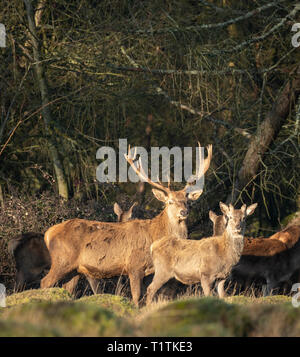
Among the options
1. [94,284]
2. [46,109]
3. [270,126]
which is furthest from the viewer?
[46,109]

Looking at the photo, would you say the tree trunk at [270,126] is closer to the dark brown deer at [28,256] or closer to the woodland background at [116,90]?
the woodland background at [116,90]

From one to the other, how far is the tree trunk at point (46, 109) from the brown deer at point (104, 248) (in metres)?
3.13

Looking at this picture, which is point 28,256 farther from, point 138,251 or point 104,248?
point 138,251

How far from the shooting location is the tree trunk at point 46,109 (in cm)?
1459

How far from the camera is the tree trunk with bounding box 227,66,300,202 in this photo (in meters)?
14.4

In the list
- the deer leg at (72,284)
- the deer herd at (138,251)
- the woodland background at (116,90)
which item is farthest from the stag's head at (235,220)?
the woodland background at (116,90)

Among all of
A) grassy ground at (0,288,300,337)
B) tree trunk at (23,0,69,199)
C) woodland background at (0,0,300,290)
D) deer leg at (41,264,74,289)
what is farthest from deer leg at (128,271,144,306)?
grassy ground at (0,288,300,337)

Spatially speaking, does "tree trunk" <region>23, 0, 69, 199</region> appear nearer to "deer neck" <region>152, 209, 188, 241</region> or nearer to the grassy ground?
"deer neck" <region>152, 209, 188, 241</region>

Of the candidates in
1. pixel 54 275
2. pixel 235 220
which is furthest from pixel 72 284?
pixel 235 220

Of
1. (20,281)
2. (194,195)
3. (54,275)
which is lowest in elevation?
(20,281)

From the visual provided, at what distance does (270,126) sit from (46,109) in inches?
178

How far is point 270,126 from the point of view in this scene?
14570mm
